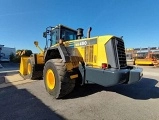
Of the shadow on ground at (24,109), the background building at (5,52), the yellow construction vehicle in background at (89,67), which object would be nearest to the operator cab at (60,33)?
the yellow construction vehicle in background at (89,67)

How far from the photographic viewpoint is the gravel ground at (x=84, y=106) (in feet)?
11.2

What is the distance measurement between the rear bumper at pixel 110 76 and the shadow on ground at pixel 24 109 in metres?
1.43

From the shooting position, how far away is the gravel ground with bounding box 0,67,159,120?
11.2ft

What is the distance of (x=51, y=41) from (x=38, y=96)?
2.90 meters

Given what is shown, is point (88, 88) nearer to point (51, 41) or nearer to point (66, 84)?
point (66, 84)

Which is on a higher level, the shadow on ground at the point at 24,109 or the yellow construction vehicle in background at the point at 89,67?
the yellow construction vehicle in background at the point at 89,67

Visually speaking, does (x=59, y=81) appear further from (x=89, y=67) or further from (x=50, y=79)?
(x=89, y=67)

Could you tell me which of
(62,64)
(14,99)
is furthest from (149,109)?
(14,99)

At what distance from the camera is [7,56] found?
36875mm

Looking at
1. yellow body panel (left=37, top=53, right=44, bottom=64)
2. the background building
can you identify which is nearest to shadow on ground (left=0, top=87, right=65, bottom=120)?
yellow body panel (left=37, top=53, right=44, bottom=64)

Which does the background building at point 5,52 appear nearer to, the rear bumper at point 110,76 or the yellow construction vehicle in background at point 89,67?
the yellow construction vehicle in background at point 89,67

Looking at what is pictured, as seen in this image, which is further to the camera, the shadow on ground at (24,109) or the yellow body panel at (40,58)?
the yellow body panel at (40,58)

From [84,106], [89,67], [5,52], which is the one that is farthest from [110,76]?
[5,52]

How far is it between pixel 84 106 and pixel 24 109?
5.04 feet
